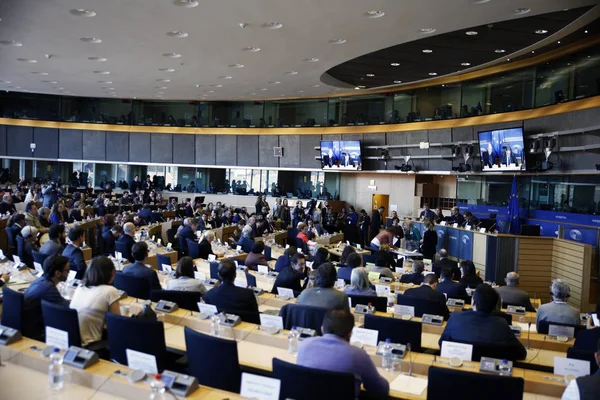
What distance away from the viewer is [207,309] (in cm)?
501

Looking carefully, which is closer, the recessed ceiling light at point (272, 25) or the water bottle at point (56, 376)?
the water bottle at point (56, 376)

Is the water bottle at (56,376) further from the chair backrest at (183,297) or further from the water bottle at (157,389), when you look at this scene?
the chair backrest at (183,297)

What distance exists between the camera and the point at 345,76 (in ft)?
55.5

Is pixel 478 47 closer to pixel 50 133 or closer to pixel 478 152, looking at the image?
pixel 478 152

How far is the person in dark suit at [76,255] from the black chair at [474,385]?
548 centimetres

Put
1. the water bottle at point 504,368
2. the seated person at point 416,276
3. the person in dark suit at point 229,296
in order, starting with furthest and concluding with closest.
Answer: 1. the seated person at point 416,276
2. the person in dark suit at point 229,296
3. the water bottle at point 504,368

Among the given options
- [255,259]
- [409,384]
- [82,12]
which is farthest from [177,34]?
[409,384]

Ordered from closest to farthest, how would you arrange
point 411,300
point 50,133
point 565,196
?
point 411,300
point 565,196
point 50,133

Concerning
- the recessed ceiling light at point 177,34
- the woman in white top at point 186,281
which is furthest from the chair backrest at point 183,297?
the recessed ceiling light at point 177,34

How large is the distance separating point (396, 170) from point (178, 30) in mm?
10909

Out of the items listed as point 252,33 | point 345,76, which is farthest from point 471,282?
point 345,76

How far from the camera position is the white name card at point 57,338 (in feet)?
12.2

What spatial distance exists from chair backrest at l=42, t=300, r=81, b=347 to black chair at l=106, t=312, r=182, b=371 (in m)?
0.26

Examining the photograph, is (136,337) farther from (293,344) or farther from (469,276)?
(469,276)
